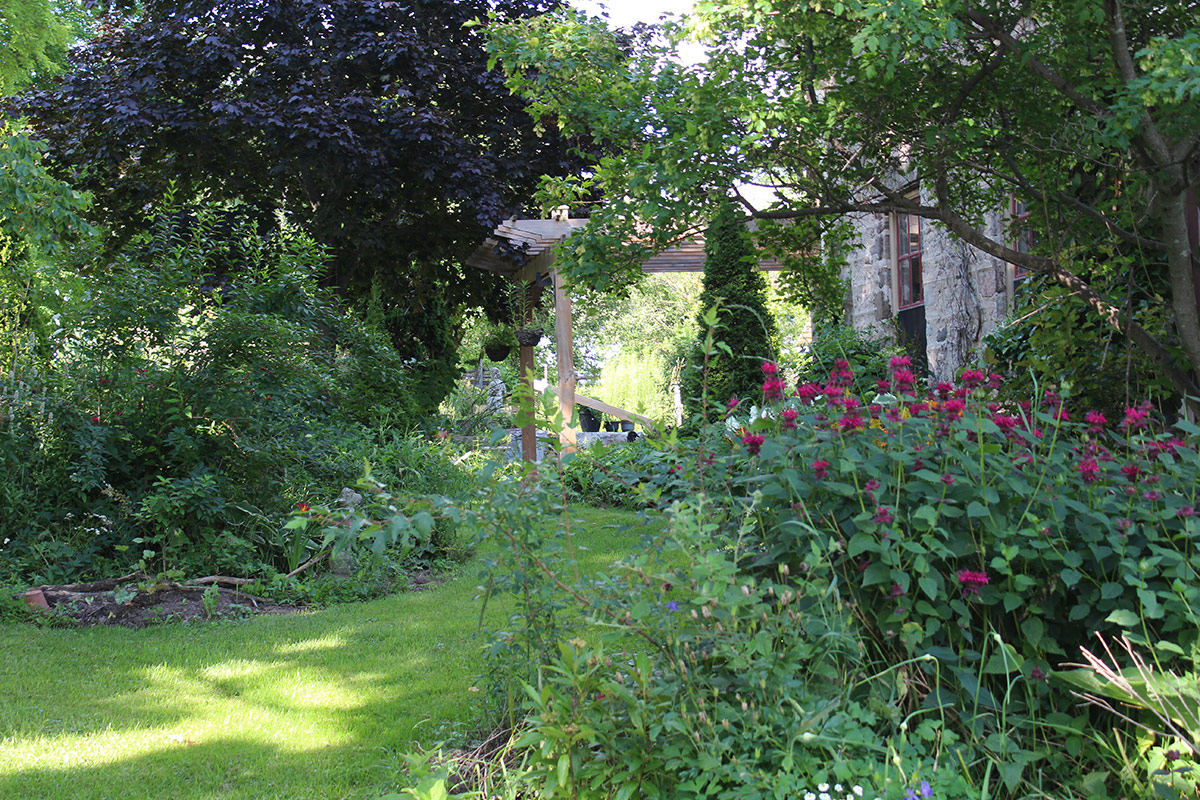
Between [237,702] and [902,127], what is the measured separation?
13.0 feet

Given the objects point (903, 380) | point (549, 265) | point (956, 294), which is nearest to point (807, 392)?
point (903, 380)

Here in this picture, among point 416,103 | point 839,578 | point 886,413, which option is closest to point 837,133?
point 886,413

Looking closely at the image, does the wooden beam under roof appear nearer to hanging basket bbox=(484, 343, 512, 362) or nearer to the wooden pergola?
the wooden pergola

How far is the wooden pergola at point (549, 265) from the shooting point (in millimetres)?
8883

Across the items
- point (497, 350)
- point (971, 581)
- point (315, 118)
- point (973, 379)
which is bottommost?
point (971, 581)

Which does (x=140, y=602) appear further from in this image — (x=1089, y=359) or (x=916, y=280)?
(x=916, y=280)

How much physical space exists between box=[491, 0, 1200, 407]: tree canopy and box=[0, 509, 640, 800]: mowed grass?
5.99 ft

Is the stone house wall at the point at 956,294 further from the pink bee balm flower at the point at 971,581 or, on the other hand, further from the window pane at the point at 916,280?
the pink bee balm flower at the point at 971,581

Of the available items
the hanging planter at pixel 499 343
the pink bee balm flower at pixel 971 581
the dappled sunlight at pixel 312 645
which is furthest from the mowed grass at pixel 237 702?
the hanging planter at pixel 499 343

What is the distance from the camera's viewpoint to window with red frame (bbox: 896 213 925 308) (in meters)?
9.37

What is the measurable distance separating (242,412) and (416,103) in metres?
6.81

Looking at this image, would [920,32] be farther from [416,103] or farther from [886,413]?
[416,103]

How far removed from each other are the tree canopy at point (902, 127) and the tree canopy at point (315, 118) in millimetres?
5813

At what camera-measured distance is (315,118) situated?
962cm
